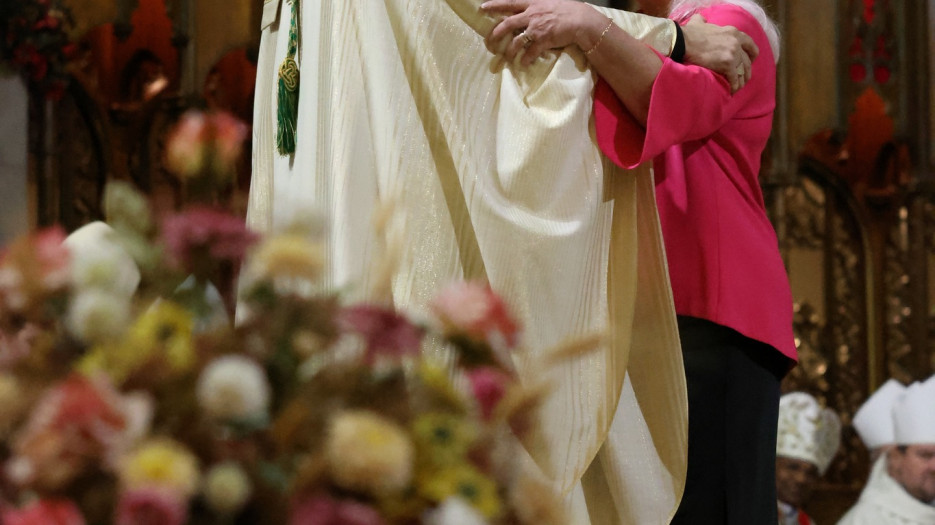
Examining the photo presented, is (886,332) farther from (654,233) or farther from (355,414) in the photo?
(355,414)

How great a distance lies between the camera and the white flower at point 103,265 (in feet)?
2.12

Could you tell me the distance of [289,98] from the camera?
1.87 m

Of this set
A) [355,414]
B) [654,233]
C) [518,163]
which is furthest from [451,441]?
[654,233]

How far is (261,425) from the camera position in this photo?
61 centimetres

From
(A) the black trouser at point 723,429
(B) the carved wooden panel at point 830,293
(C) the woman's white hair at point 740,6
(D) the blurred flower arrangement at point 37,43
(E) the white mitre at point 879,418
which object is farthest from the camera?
(B) the carved wooden panel at point 830,293

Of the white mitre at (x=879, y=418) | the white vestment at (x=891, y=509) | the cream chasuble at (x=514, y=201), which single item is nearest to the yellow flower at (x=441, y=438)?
the cream chasuble at (x=514, y=201)

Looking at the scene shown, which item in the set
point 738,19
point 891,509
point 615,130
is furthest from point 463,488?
point 891,509

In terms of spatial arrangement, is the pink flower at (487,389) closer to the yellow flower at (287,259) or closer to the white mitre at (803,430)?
the yellow flower at (287,259)

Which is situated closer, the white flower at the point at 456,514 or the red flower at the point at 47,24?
the white flower at the point at 456,514

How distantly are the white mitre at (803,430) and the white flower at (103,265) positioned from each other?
4191mm

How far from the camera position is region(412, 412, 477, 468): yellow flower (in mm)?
632

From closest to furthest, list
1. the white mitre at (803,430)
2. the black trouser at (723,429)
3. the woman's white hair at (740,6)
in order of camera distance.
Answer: the black trouser at (723,429)
the woman's white hair at (740,6)
the white mitre at (803,430)

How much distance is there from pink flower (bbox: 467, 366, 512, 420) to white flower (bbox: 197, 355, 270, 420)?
0.12 m

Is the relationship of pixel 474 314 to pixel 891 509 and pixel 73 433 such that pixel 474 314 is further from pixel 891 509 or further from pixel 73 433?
pixel 891 509
